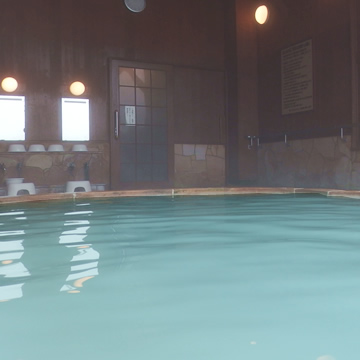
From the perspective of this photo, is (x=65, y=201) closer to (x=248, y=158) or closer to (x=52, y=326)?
(x=52, y=326)

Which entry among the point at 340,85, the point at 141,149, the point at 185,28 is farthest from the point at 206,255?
the point at 185,28

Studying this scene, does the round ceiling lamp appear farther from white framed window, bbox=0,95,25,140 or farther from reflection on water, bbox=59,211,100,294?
reflection on water, bbox=59,211,100,294

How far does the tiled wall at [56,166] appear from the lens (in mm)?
6867

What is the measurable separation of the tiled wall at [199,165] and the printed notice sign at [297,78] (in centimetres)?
156

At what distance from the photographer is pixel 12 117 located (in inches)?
278

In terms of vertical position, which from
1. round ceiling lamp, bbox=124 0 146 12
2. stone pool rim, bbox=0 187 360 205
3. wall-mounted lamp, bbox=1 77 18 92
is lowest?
stone pool rim, bbox=0 187 360 205

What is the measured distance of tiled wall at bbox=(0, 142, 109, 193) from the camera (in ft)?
22.5

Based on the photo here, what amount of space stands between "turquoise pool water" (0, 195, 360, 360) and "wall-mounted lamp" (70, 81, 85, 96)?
509cm

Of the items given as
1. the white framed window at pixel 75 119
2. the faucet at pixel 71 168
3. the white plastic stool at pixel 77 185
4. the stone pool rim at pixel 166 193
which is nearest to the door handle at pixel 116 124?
the white framed window at pixel 75 119

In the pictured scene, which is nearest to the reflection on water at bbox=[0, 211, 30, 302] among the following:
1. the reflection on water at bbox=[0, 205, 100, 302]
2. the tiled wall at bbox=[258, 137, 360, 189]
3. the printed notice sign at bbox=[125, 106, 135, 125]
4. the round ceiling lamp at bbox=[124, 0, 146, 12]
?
the reflection on water at bbox=[0, 205, 100, 302]

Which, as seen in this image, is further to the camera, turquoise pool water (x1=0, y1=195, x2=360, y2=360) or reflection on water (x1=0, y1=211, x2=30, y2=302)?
reflection on water (x1=0, y1=211, x2=30, y2=302)

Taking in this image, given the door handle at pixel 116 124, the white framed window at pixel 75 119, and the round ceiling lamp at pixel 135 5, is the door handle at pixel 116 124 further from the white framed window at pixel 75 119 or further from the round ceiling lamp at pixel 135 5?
the round ceiling lamp at pixel 135 5

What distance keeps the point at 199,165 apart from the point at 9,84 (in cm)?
356

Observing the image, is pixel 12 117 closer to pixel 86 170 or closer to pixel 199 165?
pixel 86 170
